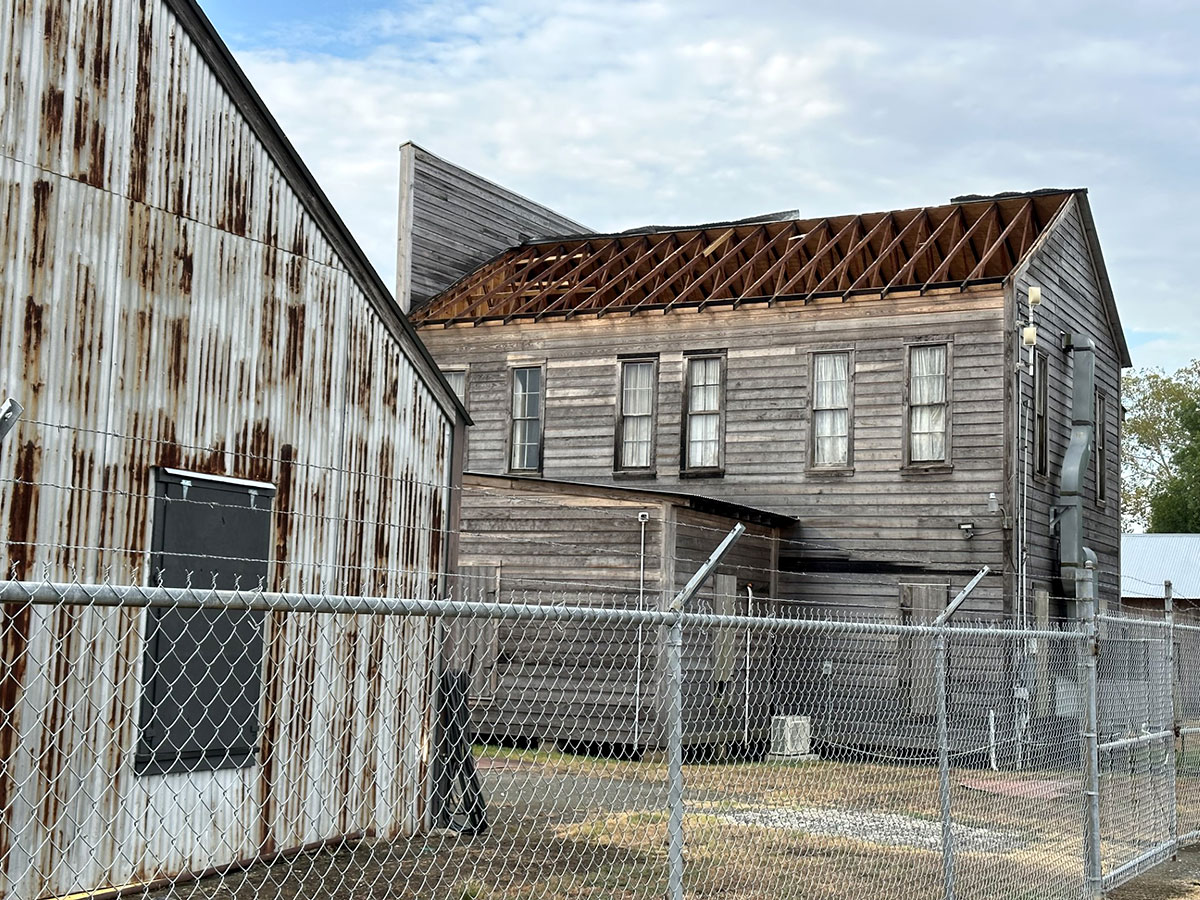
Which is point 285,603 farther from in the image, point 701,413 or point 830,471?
point 701,413

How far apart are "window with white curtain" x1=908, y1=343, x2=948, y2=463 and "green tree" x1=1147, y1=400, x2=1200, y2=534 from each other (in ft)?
165

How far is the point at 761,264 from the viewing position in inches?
947

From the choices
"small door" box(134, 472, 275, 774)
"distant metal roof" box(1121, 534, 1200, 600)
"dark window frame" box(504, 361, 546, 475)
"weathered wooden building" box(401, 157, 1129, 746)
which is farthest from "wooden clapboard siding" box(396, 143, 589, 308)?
"distant metal roof" box(1121, 534, 1200, 600)

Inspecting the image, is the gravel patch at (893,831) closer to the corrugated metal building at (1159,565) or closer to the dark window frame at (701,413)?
the dark window frame at (701,413)

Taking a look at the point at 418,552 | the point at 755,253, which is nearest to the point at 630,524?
the point at 755,253

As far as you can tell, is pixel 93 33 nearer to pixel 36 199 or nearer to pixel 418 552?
pixel 36 199

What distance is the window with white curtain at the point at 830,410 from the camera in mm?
21828

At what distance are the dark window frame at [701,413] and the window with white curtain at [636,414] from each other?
1.91 ft

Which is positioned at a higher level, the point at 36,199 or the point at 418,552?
the point at 36,199

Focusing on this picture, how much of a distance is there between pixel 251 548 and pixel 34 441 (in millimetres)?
2034

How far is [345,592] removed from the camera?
10938 mm

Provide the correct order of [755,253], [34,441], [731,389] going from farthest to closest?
[755,253] < [731,389] < [34,441]

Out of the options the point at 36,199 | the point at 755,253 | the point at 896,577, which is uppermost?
the point at 755,253

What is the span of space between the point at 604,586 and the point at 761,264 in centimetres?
726
